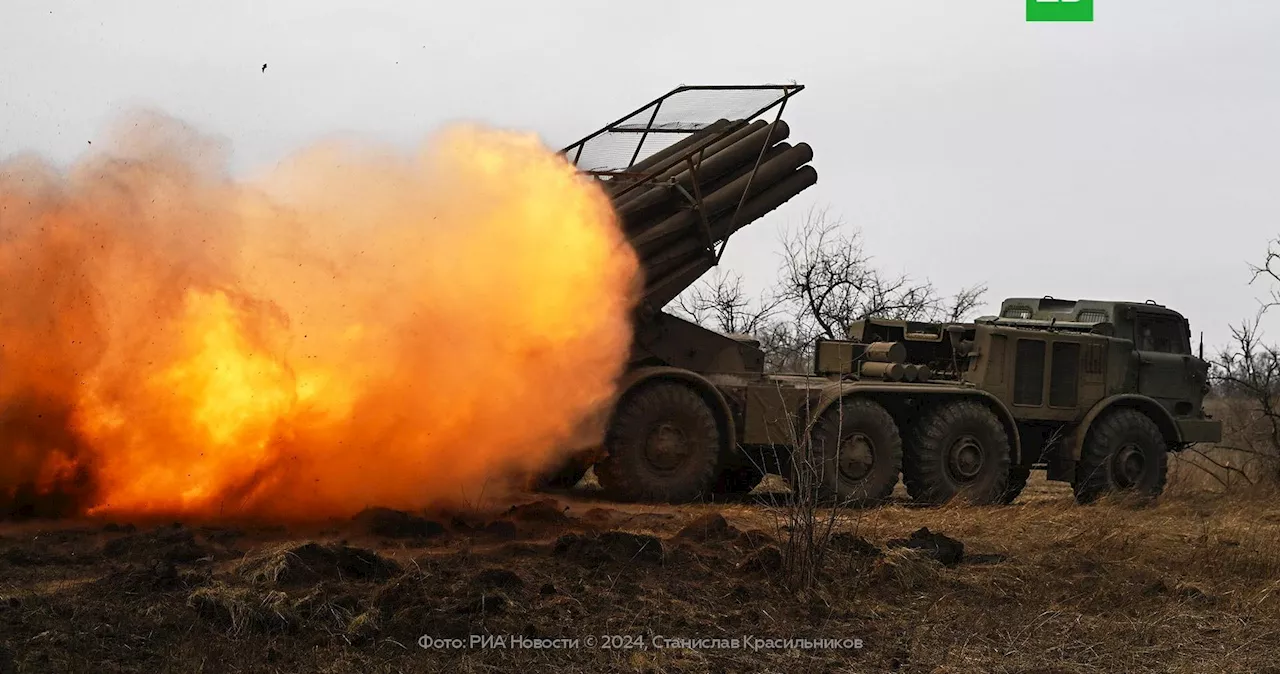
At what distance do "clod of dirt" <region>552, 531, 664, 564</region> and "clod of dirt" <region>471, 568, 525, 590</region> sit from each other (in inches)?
35.4

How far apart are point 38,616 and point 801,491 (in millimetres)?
5352

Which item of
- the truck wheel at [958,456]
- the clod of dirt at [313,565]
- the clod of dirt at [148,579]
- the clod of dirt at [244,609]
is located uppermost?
the truck wheel at [958,456]

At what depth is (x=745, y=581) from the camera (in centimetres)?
1048

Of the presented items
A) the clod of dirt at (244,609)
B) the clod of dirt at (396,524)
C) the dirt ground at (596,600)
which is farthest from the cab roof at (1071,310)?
the clod of dirt at (244,609)

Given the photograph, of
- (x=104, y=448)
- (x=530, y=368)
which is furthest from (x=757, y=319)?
(x=104, y=448)

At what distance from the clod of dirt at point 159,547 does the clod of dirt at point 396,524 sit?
1491 millimetres

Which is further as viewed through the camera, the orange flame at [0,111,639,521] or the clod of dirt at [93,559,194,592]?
the orange flame at [0,111,639,521]

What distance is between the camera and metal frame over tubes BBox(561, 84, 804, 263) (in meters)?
15.1

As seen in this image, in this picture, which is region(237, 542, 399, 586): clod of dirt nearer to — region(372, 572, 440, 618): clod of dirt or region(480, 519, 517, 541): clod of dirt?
region(372, 572, 440, 618): clod of dirt

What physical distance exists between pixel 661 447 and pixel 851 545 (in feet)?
13.1

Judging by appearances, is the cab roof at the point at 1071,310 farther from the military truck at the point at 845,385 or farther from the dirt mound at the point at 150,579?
the dirt mound at the point at 150,579

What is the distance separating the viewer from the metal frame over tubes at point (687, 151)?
15070 mm

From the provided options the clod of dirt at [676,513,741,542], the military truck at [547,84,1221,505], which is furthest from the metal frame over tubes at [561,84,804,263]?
the clod of dirt at [676,513,741,542]

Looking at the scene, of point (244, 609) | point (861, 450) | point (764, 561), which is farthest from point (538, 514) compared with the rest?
point (861, 450)
